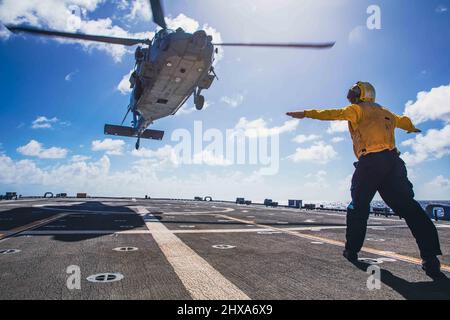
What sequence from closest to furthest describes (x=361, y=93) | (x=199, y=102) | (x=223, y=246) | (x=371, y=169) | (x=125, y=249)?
1. (x=371, y=169)
2. (x=361, y=93)
3. (x=125, y=249)
4. (x=223, y=246)
5. (x=199, y=102)

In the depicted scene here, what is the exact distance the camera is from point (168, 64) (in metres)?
17.9

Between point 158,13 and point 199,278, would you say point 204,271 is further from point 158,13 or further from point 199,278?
point 158,13

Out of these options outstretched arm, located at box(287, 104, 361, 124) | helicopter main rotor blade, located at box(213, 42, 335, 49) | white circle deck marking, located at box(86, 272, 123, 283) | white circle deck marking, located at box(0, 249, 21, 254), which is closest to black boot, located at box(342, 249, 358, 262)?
outstretched arm, located at box(287, 104, 361, 124)

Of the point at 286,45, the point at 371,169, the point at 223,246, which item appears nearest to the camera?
the point at 371,169

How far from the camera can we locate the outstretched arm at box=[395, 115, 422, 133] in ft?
15.4

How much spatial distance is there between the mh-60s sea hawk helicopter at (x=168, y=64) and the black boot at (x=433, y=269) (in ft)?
43.9

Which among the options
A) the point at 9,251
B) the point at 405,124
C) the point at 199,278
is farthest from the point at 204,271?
the point at 405,124

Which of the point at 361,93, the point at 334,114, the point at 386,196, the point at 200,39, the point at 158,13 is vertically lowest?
the point at 386,196

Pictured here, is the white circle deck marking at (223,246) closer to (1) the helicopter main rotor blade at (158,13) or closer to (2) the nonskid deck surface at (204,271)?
(2) the nonskid deck surface at (204,271)

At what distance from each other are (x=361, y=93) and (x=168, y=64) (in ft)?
51.2

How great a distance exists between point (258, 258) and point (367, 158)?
2.42 metres
